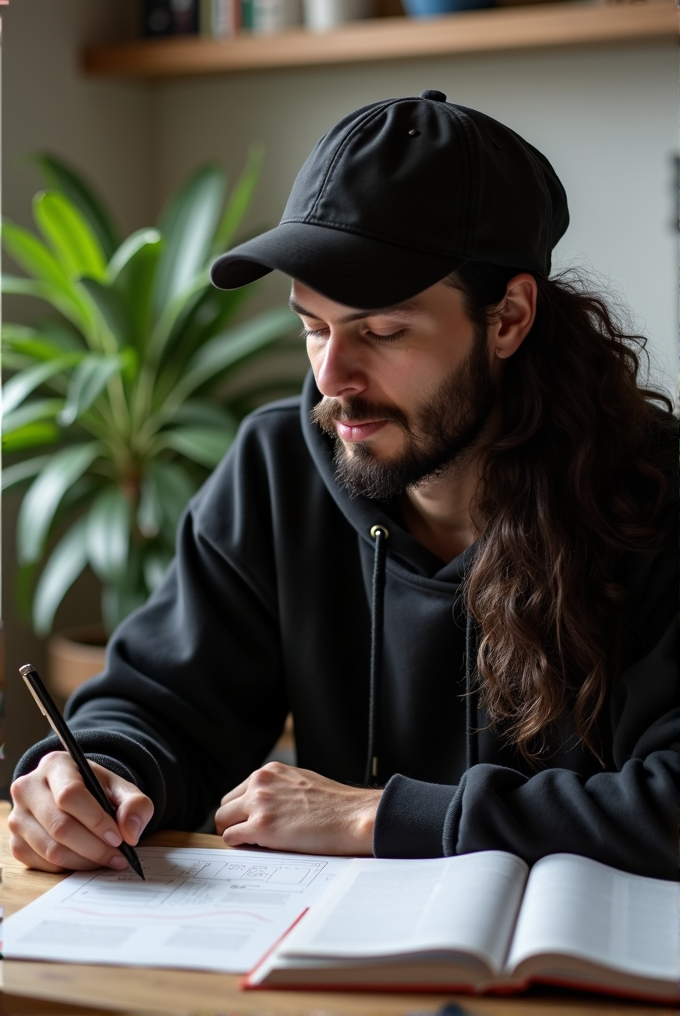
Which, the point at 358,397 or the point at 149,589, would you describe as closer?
the point at 358,397

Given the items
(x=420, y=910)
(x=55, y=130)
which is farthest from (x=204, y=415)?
(x=420, y=910)

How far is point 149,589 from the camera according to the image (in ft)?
7.06

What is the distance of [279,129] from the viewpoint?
2.64m

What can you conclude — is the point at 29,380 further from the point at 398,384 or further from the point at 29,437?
the point at 398,384

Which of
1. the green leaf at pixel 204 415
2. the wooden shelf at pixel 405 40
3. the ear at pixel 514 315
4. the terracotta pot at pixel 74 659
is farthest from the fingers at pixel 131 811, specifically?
the wooden shelf at pixel 405 40

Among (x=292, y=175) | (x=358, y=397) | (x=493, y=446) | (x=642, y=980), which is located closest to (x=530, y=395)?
(x=493, y=446)

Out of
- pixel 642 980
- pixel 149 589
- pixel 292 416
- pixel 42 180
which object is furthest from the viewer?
pixel 42 180

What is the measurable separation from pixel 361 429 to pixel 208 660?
34cm

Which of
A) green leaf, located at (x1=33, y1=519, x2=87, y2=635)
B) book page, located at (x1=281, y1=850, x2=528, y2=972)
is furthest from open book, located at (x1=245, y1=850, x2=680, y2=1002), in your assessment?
green leaf, located at (x1=33, y1=519, x2=87, y2=635)

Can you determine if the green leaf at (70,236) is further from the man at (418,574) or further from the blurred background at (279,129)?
the man at (418,574)

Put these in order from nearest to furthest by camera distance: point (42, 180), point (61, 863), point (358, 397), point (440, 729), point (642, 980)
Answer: point (642, 980) → point (61, 863) → point (358, 397) → point (440, 729) → point (42, 180)

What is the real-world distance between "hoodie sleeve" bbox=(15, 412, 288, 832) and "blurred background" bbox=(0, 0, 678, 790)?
1.00 meters

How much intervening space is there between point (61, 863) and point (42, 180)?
6.27 ft

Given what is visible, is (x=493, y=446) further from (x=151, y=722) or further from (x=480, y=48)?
(x=480, y=48)
